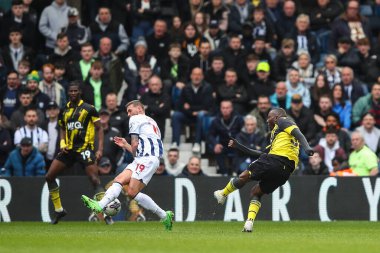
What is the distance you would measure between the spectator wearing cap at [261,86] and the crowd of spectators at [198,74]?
23 mm

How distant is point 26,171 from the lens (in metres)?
22.6

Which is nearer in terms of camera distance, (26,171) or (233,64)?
(26,171)

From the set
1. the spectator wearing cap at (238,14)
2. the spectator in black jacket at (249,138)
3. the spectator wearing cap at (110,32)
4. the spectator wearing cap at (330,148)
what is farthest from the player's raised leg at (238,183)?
the spectator wearing cap at (238,14)

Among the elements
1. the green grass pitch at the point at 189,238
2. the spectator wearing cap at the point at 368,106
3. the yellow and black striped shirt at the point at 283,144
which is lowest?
the green grass pitch at the point at 189,238

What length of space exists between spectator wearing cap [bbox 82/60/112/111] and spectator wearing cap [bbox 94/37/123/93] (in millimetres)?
574

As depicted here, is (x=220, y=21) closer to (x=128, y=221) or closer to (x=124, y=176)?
(x=128, y=221)

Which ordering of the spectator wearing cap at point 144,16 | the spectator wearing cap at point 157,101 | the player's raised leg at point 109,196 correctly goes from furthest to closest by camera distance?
the spectator wearing cap at point 144,16
the spectator wearing cap at point 157,101
the player's raised leg at point 109,196

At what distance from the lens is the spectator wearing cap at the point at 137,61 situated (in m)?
25.0

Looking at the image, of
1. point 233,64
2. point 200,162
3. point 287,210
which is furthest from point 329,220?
point 233,64

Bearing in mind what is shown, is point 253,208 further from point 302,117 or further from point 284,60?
point 284,60

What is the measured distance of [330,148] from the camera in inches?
932

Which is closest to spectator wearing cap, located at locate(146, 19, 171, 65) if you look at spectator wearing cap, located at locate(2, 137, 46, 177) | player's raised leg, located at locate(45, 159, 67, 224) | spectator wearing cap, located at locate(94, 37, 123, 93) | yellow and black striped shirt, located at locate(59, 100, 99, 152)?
spectator wearing cap, located at locate(94, 37, 123, 93)

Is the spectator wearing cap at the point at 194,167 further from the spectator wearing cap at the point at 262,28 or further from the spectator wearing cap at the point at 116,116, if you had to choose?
the spectator wearing cap at the point at 262,28

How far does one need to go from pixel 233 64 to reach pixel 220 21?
5.85 ft
